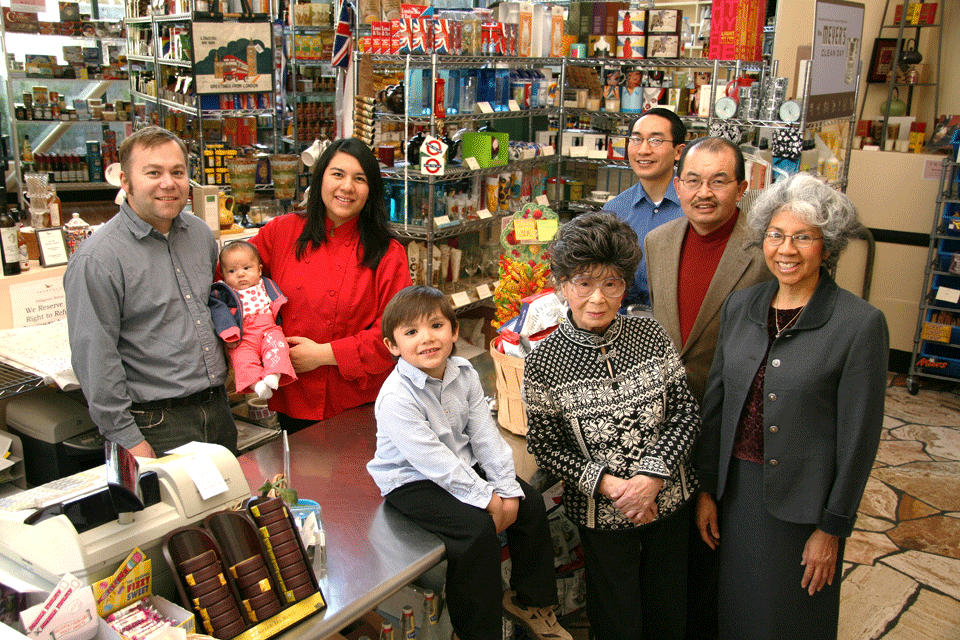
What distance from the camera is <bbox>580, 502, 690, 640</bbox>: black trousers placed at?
2.39 metres

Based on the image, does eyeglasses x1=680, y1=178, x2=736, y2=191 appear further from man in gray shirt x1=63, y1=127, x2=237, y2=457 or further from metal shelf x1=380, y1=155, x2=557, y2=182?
metal shelf x1=380, y1=155, x2=557, y2=182

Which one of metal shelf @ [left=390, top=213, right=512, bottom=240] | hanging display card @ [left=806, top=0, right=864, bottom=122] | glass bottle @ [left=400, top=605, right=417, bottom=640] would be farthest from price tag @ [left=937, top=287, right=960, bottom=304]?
glass bottle @ [left=400, top=605, right=417, bottom=640]

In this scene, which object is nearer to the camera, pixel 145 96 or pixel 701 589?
pixel 701 589

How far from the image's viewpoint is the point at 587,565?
8.07 ft

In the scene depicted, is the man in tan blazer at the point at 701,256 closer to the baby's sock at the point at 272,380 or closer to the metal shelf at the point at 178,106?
the baby's sock at the point at 272,380

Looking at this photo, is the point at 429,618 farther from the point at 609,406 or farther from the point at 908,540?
the point at 908,540

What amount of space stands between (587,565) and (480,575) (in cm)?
44

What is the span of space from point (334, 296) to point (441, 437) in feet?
2.54

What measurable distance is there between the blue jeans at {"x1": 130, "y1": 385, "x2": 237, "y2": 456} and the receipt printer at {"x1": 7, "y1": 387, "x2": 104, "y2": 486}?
0.78 metres

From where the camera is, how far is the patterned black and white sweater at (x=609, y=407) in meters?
2.28

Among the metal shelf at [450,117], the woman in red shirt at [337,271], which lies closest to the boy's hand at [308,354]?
the woman in red shirt at [337,271]

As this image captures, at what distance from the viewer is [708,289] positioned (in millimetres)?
2551

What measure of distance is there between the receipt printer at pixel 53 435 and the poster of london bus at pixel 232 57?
359cm

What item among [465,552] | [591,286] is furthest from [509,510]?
[591,286]
